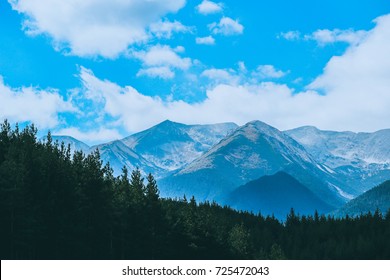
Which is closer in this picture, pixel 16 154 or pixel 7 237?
pixel 7 237

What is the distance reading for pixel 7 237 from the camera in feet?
253

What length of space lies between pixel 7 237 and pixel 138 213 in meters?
32.4
